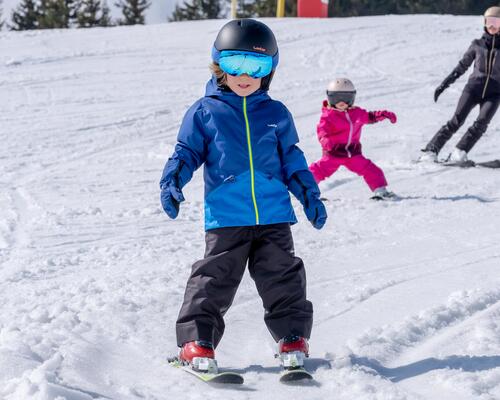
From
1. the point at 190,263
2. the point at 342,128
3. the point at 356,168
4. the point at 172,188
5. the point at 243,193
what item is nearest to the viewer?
the point at 172,188

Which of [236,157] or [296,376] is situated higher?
[236,157]

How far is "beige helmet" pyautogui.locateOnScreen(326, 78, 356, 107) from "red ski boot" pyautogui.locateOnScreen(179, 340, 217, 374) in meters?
3.84

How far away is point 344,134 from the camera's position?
6547mm

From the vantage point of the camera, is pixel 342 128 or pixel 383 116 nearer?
pixel 383 116

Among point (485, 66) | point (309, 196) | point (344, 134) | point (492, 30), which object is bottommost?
point (344, 134)

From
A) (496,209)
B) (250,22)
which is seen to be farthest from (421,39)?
(250,22)

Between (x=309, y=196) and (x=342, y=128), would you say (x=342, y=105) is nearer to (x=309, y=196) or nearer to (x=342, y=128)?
(x=342, y=128)

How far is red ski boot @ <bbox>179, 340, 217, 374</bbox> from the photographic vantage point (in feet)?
9.37

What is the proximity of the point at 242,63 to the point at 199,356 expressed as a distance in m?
1.16

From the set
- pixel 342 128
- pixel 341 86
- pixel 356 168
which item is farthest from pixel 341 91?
pixel 356 168

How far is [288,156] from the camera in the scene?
3174 millimetres

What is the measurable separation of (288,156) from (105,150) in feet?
20.3

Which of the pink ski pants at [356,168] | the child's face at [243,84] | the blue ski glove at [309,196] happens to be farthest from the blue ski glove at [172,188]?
the pink ski pants at [356,168]

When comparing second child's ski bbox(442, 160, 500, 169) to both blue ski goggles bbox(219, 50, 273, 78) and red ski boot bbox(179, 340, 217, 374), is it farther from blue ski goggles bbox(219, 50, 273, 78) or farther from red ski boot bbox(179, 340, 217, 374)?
red ski boot bbox(179, 340, 217, 374)
